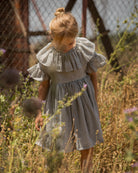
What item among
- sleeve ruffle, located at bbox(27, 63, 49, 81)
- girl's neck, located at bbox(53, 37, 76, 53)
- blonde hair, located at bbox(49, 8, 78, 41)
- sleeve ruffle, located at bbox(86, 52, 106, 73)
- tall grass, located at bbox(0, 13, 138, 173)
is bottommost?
tall grass, located at bbox(0, 13, 138, 173)

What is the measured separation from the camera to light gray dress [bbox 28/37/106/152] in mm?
1942

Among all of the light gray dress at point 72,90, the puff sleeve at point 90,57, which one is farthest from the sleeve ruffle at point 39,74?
the puff sleeve at point 90,57

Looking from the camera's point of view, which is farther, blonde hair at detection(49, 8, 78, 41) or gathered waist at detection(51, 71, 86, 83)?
gathered waist at detection(51, 71, 86, 83)

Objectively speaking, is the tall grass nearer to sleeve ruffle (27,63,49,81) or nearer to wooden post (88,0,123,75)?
sleeve ruffle (27,63,49,81)

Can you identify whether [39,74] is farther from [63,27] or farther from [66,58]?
[63,27]

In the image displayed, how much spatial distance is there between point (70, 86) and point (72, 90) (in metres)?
0.03

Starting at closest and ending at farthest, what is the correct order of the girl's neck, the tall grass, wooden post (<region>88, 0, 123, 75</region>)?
the tall grass
the girl's neck
wooden post (<region>88, 0, 123, 75</region>)

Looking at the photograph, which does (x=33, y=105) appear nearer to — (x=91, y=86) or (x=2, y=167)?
(x=2, y=167)

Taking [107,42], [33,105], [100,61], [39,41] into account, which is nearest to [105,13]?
[107,42]

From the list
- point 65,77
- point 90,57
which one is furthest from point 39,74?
point 90,57

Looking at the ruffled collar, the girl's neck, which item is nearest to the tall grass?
the ruffled collar

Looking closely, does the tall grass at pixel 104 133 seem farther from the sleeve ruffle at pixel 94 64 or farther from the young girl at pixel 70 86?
the sleeve ruffle at pixel 94 64

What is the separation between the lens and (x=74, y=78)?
1.99m

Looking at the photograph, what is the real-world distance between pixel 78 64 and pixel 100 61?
0.72 feet
